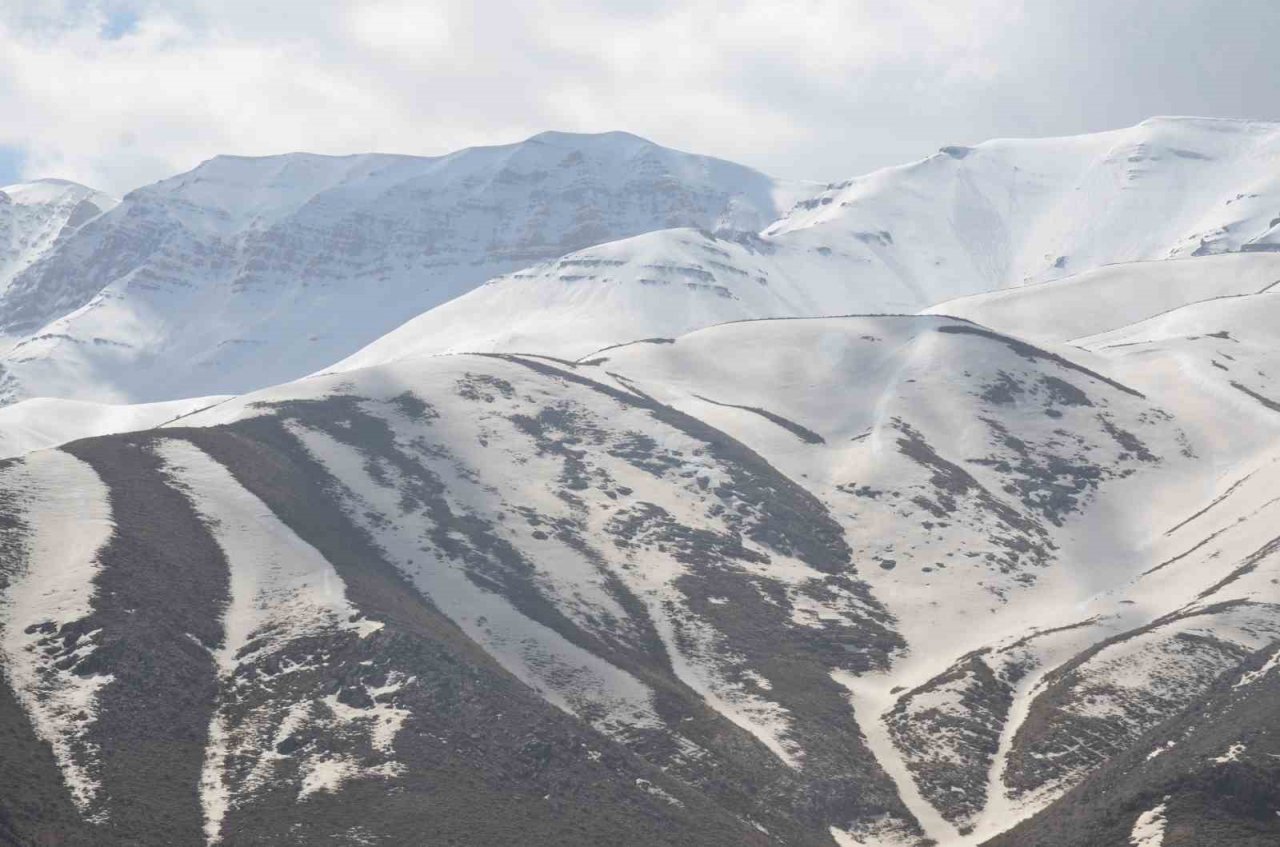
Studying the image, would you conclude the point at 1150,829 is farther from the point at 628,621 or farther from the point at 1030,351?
the point at 1030,351

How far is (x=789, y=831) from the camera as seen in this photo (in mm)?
74812

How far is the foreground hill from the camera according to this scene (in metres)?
67.0

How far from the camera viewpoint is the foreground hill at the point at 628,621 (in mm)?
67000

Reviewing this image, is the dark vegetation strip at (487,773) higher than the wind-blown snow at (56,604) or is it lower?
lower

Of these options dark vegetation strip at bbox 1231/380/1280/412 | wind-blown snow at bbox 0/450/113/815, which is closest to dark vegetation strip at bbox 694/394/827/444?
dark vegetation strip at bbox 1231/380/1280/412

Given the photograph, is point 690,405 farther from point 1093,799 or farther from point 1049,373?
point 1093,799

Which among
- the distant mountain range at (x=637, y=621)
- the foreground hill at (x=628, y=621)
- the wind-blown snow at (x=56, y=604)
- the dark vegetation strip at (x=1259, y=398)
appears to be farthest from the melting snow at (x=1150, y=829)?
the dark vegetation strip at (x=1259, y=398)

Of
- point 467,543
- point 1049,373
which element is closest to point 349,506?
point 467,543

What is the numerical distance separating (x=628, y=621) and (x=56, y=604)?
40.0m

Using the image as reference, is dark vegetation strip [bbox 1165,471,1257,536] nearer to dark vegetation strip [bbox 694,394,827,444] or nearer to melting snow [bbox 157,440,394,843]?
dark vegetation strip [bbox 694,394,827,444]

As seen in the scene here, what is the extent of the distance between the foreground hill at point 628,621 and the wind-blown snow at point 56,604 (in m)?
0.25

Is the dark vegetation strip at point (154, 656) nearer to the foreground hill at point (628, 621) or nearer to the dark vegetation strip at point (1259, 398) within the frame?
the foreground hill at point (628, 621)

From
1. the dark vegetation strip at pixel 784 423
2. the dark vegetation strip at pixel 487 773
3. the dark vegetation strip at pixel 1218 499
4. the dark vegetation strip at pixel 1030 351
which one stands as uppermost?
the dark vegetation strip at pixel 1030 351

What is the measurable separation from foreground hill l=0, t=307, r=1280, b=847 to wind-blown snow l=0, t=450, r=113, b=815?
0.25 meters
